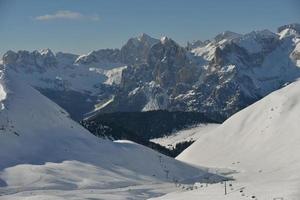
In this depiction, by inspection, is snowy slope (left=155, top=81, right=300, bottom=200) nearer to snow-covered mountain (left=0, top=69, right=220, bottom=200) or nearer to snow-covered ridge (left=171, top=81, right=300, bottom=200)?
snow-covered ridge (left=171, top=81, right=300, bottom=200)

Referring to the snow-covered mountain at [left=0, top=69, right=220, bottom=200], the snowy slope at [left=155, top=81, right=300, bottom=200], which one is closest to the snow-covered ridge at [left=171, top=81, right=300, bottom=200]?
the snowy slope at [left=155, top=81, right=300, bottom=200]

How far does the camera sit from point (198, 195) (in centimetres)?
5997

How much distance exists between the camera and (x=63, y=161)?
107 meters

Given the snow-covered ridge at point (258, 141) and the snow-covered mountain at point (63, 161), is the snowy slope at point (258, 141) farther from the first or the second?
the snow-covered mountain at point (63, 161)

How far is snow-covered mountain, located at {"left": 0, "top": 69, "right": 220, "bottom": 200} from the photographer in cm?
8838

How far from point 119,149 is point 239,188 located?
64616mm

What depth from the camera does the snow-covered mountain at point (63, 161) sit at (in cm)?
8838

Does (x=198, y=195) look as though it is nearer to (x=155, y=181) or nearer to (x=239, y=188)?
(x=239, y=188)

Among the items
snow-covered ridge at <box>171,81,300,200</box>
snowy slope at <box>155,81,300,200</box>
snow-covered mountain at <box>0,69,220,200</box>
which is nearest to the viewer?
snow-covered mountain at <box>0,69,220,200</box>

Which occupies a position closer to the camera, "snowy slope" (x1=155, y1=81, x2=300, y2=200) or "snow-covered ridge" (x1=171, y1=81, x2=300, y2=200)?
"snowy slope" (x1=155, y1=81, x2=300, y2=200)

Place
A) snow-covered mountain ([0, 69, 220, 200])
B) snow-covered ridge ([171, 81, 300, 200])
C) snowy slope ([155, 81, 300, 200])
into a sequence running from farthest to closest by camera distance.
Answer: snow-covered ridge ([171, 81, 300, 200])
snowy slope ([155, 81, 300, 200])
snow-covered mountain ([0, 69, 220, 200])

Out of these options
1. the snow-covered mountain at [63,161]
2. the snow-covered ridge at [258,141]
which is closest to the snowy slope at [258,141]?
the snow-covered ridge at [258,141]

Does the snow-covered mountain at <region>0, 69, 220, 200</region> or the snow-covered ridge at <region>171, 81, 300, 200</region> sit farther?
the snow-covered ridge at <region>171, 81, 300, 200</region>

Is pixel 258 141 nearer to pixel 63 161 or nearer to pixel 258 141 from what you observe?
pixel 258 141
